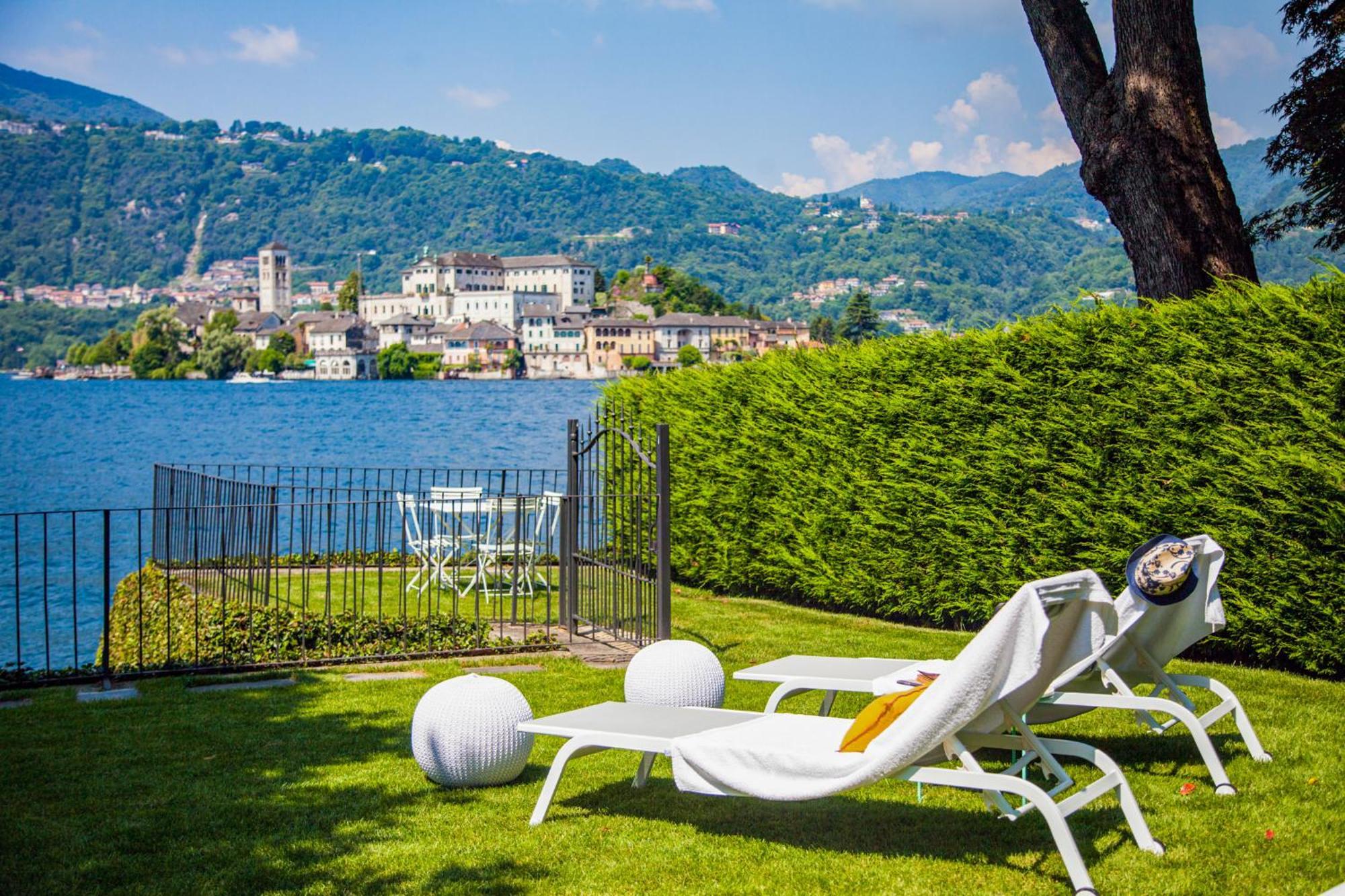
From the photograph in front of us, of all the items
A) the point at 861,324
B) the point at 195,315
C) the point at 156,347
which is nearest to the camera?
the point at 861,324

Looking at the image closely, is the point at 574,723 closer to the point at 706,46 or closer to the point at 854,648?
the point at 854,648

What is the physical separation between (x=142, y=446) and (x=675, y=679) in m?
56.6

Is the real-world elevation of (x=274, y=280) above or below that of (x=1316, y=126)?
above

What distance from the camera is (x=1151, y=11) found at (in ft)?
29.6

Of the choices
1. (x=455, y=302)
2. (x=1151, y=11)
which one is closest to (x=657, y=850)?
(x=1151, y=11)

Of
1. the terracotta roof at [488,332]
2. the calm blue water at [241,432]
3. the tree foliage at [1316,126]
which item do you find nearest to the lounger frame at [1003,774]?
the tree foliage at [1316,126]

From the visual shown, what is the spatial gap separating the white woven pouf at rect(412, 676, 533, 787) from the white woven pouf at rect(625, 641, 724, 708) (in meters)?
0.97

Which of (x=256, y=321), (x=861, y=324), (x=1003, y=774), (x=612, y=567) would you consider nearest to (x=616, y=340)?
(x=256, y=321)

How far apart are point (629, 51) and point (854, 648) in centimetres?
7049

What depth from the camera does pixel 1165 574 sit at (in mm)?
4656

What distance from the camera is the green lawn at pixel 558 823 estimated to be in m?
4.00

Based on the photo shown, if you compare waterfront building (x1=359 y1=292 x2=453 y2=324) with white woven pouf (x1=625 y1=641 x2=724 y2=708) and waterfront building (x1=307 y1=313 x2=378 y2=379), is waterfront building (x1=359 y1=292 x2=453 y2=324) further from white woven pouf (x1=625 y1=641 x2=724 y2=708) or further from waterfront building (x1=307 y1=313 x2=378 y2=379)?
white woven pouf (x1=625 y1=641 x2=724 y2=708)

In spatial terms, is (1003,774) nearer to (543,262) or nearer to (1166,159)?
(1166,159)

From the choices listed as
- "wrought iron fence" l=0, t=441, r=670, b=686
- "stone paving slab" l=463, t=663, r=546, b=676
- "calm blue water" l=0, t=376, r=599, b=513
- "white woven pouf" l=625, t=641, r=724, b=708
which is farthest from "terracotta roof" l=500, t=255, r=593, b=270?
"white woven pouf" l=625, t=641, r=724, b=708
